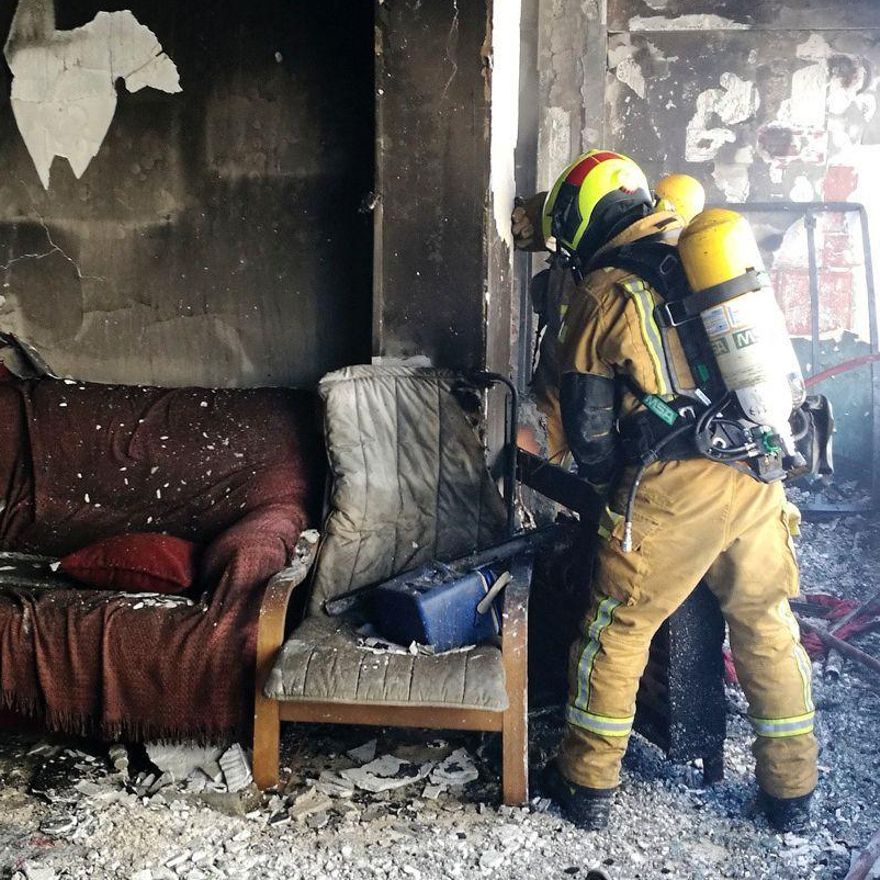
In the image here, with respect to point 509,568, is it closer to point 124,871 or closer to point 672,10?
point 124,871

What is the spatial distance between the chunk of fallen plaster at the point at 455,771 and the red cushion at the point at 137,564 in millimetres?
1048

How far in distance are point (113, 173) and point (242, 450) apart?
138cm

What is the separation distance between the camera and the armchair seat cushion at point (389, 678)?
275cm

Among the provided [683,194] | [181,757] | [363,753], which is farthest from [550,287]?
[181,757]

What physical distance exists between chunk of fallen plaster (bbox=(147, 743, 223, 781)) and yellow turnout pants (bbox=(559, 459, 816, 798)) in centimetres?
114

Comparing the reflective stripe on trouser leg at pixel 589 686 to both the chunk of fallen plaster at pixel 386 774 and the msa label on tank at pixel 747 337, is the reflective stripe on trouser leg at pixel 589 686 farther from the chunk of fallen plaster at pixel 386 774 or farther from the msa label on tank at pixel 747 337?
the msa label on tank at pixel 747 337

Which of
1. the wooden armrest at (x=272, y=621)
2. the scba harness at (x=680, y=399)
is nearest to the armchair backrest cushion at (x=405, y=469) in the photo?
the wooden armrest at (x=272, y=621)

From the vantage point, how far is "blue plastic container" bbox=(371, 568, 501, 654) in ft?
9.45

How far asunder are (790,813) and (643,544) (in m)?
0.93

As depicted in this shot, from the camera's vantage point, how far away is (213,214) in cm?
408

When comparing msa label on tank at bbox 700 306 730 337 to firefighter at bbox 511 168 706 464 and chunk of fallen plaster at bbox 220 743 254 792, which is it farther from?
chunk of fallen plaster at bbox 220 743 254 792

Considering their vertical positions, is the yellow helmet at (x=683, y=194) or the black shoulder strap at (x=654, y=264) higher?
the yellow helmet at (x=683, y=194)

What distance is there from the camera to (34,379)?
4.02 metres

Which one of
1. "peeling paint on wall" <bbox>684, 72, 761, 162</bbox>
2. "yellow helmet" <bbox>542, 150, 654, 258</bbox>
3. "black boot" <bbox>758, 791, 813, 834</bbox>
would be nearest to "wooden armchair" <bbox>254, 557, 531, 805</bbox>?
"black boot" <bbox>758, 791, 813, 834</bbox>
